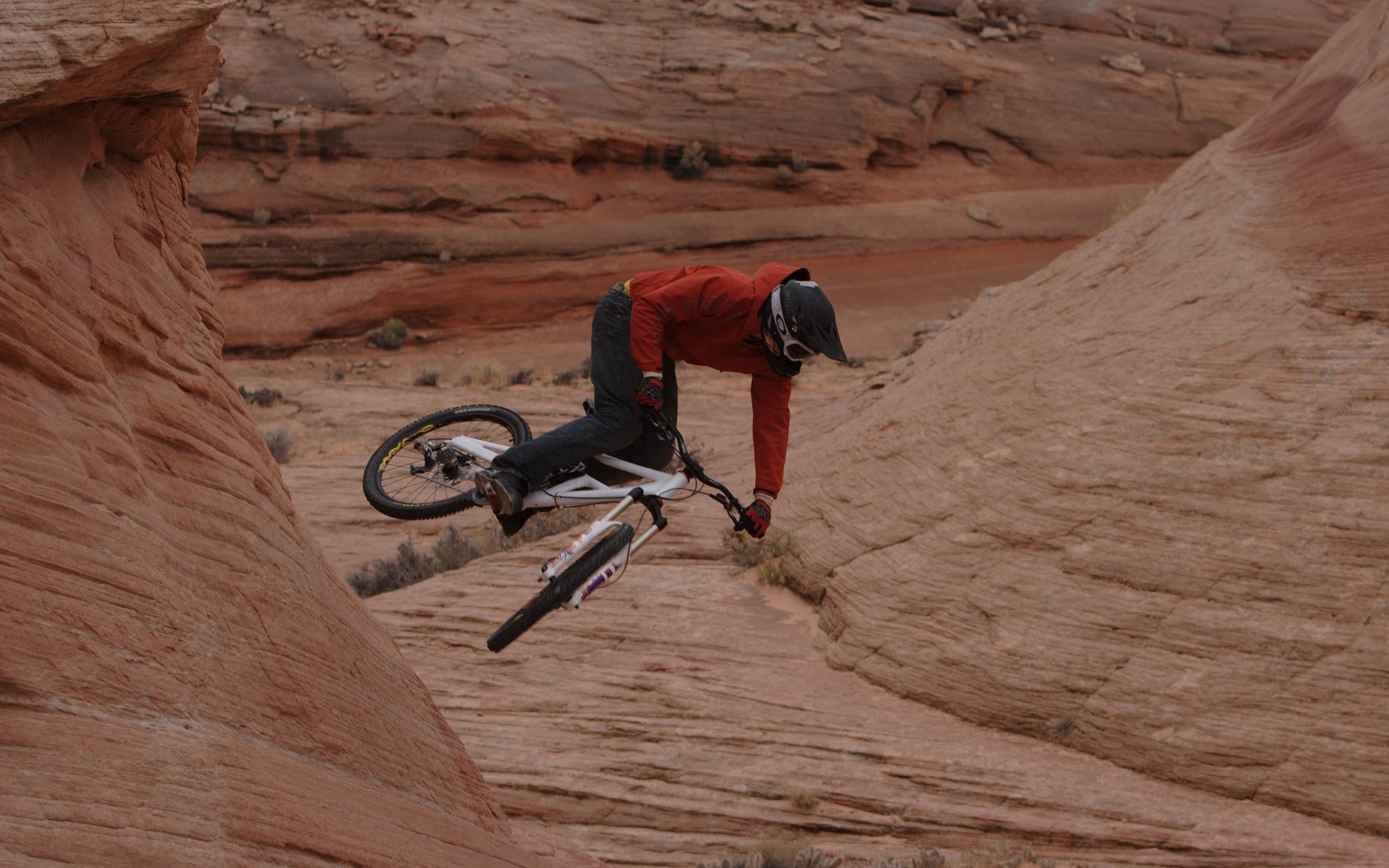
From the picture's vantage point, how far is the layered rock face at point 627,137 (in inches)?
1009

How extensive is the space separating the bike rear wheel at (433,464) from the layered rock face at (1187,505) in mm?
3049

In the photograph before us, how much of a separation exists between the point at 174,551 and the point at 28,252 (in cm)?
107

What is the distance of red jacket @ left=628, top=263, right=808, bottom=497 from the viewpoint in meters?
6.08

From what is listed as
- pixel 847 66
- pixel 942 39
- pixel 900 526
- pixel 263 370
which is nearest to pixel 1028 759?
pixel 900 526

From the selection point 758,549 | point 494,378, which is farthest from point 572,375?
point 758,549

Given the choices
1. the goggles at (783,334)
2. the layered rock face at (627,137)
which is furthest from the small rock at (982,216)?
the goggles at (783,334)

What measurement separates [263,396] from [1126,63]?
22538 mm

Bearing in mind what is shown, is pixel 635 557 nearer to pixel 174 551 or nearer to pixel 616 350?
pixel 616 350

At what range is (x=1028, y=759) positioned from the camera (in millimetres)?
7805

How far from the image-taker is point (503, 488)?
6.20 meters

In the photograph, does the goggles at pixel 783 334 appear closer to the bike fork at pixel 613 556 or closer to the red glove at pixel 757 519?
the red glove at pixel 757 519

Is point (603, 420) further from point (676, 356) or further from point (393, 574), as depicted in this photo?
point (393, 574)

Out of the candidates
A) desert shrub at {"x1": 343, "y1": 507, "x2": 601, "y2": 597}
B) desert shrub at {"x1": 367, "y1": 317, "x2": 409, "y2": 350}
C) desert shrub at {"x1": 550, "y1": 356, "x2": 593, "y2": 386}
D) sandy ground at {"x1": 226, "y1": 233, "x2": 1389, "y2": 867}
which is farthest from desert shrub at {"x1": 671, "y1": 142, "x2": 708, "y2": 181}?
sandy ground at {"x1": 226, "y1": 233, "x2": 1389, "y2": 867}

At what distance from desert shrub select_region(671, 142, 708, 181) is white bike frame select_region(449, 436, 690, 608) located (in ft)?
70.4
